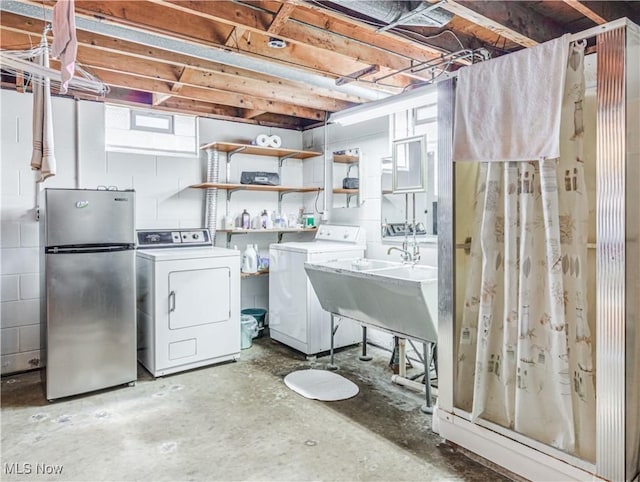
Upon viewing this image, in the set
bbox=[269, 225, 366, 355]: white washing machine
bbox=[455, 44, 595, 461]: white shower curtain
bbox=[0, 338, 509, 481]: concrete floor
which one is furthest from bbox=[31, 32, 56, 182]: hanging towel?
bbox=[455, 44, 595, 461]: white shower curtain

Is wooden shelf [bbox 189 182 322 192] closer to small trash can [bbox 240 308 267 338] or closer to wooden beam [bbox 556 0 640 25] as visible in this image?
small trash can [bbox 240 308 267 338]

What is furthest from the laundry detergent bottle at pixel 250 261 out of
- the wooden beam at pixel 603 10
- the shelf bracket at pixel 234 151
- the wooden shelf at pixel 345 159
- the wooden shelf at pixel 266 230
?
the wooden beam at pixel 603 10

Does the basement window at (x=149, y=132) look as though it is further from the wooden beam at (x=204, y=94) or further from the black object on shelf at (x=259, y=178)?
the black object on shelf at (x=259, y=178)

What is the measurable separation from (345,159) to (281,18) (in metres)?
2.20

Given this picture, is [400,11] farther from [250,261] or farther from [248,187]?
[250,261]

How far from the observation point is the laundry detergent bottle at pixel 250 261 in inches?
173

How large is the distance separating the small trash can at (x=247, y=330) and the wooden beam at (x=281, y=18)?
274 centimetres

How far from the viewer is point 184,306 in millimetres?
3498

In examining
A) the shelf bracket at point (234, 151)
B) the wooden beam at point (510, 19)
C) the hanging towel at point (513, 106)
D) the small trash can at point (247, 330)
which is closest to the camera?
the hanging towel at point (513, 106)

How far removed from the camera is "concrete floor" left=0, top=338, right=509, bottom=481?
219 cm

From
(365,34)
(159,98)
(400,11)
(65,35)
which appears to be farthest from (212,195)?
(400,11)

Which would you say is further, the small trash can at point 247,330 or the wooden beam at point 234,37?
the small trash can at point 247,330

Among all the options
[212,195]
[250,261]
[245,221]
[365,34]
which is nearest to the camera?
[365,34]

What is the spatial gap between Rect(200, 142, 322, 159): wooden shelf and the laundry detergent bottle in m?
1.04
